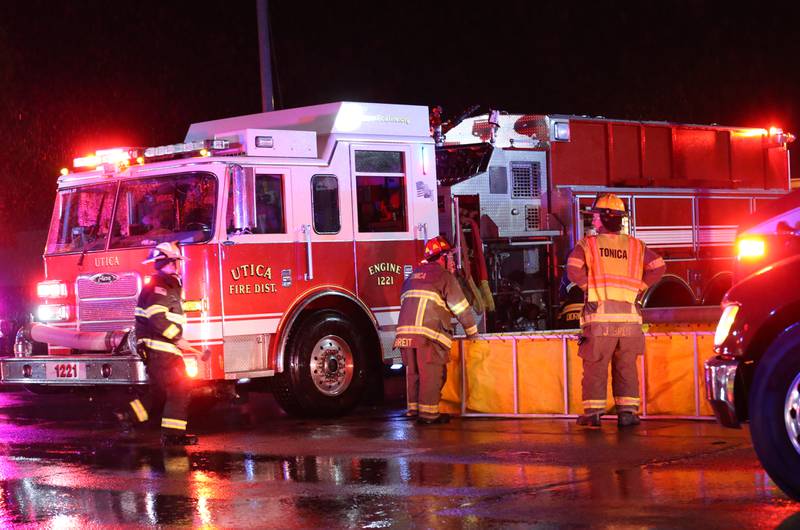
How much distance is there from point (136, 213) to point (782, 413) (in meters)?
6.93

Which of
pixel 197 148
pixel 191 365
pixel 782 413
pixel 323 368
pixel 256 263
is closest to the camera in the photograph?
pixel 782 413

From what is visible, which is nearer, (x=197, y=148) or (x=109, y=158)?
(x=197, y=148)

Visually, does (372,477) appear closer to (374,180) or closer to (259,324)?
(259,324)

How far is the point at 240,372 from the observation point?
36.1ft

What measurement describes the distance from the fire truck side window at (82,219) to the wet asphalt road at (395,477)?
1780 mm

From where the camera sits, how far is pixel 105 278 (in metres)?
11.4

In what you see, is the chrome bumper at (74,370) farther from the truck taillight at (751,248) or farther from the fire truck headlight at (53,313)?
the truck taillight at (751,248)

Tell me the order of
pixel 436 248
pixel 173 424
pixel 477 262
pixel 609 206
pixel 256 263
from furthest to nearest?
pixel 477 262 < pixel 256 263 < pixel 436 248 < pixel 173 424 < pixel 609 206

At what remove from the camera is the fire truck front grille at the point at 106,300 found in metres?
11.2

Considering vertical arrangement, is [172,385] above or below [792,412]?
below

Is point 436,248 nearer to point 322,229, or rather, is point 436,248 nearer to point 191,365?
point 322,229

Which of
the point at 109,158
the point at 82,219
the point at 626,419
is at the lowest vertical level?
the point at 626,419

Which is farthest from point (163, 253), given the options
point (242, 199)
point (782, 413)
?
point (782, 413)

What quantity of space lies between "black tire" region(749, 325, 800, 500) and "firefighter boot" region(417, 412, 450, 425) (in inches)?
190
